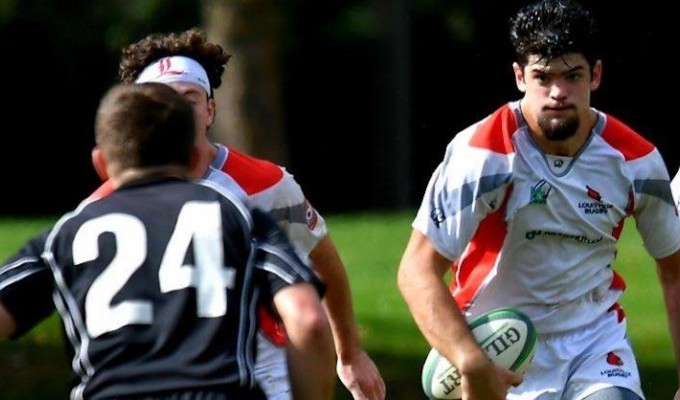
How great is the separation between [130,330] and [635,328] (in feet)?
31.0

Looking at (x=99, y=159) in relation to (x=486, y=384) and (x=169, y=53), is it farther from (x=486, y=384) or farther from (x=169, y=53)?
(x=169, y=53)

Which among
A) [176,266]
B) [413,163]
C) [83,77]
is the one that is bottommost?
[413,163]

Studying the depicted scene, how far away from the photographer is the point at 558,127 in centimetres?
673

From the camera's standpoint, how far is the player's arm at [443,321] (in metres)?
6.35

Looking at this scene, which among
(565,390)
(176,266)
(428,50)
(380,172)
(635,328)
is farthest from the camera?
(428,50)

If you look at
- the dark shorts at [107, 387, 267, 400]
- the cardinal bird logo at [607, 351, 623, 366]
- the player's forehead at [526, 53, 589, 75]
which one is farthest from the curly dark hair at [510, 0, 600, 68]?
the dark shorts at [107, 387, 267, 400]

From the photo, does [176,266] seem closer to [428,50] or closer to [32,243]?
[32,243]

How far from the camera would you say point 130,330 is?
181 inches

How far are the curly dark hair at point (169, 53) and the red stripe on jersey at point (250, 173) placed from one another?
540 mm

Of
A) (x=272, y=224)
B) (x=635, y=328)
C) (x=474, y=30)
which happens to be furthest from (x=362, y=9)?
(x=272, y=224)

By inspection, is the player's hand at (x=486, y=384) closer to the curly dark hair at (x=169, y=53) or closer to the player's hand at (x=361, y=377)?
the player's hand at (x=361, y=377)

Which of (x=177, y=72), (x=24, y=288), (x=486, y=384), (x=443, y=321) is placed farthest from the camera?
(x=177, y=72)

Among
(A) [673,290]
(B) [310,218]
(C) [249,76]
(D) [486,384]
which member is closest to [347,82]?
(C) [249,76]

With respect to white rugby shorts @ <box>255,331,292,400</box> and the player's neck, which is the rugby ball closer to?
white rugby shorts @ <box>255,331,292,400</box>
